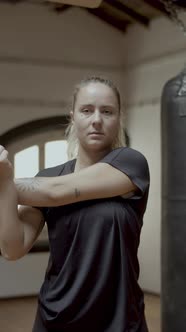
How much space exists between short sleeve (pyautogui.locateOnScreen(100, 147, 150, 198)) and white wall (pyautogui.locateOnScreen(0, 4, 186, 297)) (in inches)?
168

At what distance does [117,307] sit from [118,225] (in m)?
0.20

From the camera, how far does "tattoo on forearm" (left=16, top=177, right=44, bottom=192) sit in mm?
1265

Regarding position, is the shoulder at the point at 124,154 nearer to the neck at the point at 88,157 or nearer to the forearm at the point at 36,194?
the neck at the point at 88,157

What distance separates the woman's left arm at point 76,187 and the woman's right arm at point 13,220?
0.04 m

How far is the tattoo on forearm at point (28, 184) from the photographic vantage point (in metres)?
1.26

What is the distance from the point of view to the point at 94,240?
4.01 feet

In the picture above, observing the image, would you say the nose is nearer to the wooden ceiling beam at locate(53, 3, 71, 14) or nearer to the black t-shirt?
the black t-shirt

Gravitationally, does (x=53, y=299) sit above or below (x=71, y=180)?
below

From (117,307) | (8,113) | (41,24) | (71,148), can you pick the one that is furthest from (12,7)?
(117,307)

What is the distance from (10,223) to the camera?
4.09 feet

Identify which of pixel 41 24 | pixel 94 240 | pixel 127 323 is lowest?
pixel 127 323

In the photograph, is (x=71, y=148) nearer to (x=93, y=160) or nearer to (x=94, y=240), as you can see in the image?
(x=93, y=160)

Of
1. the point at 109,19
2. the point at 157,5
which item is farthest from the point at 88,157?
the point at 109,19

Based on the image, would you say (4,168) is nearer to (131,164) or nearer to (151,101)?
(131,164)
